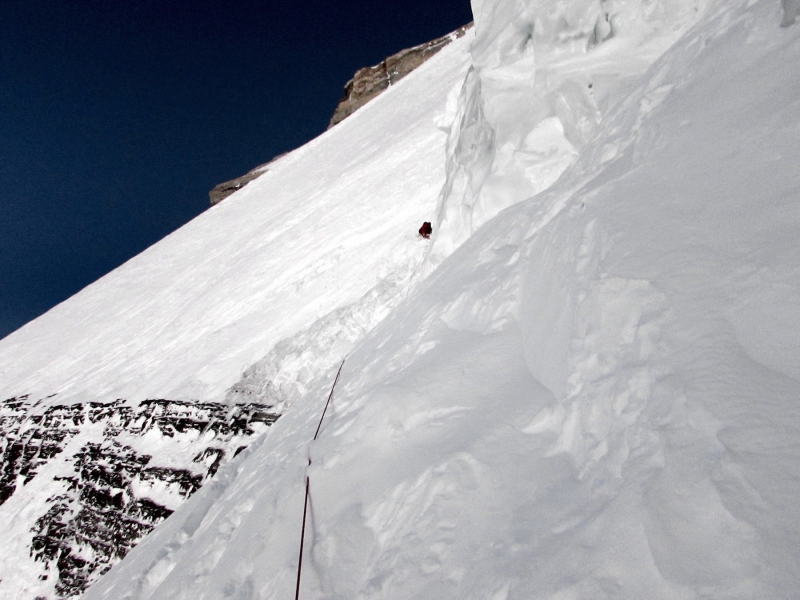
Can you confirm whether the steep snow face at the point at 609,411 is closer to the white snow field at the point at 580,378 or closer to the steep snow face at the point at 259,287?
the white snow field at the point at 580,378

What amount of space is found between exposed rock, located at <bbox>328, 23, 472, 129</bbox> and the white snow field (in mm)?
28970

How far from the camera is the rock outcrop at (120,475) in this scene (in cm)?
670

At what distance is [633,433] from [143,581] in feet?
11.0

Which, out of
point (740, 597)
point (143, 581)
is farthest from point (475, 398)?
point (143, 581)

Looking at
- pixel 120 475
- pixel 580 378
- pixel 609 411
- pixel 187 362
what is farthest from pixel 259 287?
pixel 609 411

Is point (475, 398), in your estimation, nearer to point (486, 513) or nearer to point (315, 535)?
point (486, 513)

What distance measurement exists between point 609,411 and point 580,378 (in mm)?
224

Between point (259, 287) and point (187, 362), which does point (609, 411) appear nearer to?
point (187, 362)

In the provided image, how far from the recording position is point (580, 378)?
163cm

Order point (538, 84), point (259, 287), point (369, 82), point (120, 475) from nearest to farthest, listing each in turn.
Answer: point (538, 84) → point (120, 475) → point (259, 287) → point (369, 82)

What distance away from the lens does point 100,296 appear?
15977mm

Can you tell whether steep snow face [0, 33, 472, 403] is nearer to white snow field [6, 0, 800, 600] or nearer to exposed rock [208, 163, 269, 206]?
white snow field [6, 0, 800, 600]

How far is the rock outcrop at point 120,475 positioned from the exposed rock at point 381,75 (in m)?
28.5

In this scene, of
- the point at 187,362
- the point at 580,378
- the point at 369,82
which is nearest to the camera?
the point at 580,378
